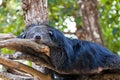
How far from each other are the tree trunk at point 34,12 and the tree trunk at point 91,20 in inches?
75.3

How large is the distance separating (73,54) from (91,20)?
1977mm

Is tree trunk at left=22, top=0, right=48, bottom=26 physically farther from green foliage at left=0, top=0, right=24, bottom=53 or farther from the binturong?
green foliage at left=0, top=0, right=24, bottom=53

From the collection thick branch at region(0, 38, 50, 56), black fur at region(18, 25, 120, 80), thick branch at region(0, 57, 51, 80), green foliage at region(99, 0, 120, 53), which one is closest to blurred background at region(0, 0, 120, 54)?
green foliage at region(99, 0, 120, 53)

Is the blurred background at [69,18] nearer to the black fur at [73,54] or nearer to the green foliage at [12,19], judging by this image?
the green foliage at [12,19]

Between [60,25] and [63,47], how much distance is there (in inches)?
117

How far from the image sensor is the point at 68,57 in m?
2.98

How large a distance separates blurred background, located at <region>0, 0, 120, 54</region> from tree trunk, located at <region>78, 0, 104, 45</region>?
2.27ft

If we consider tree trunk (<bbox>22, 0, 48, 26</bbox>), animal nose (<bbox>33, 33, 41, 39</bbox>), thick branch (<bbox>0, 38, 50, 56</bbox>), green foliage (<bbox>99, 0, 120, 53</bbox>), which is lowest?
green foliage (<bbox>99, 0, 120, 53</bbox>)

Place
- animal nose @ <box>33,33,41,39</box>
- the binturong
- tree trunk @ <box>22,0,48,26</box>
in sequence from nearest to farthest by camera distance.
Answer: animal nose @ <box>33,33,41,39</box>, the binturong, tree trunk @ <box>22,0,48,26</box>

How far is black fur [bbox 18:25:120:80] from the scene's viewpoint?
2.85m

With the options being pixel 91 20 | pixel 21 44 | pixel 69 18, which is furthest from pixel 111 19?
pixel 21 44

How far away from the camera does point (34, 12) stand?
308cm

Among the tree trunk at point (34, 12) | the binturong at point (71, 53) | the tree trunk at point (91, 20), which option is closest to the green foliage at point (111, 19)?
the tree trunk at point (91, 20)

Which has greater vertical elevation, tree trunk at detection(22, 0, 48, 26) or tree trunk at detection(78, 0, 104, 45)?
tree trunk at detection(22, 0, 48, 26)
